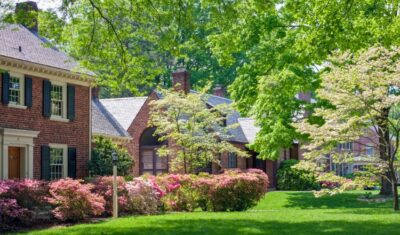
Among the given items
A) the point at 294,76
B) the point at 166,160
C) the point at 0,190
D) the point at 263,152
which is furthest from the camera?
the point at 166,160

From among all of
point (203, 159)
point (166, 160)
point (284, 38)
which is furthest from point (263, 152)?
point (166, 160)

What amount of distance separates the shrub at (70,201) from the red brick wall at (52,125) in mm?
4312

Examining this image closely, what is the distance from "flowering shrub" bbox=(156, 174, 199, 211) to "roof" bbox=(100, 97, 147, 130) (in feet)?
41.8

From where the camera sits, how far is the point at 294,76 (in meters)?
27.4

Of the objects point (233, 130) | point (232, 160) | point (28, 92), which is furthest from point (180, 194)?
point (233, 130)

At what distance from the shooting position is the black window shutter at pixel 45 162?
77.6 feet

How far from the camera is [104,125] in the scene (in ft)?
101

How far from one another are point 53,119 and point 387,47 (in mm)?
13045

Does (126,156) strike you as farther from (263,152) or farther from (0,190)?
(0,190)

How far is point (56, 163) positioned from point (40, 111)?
2.33 m

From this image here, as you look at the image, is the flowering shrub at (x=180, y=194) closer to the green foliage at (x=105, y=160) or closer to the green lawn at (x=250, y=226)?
the green foliage at (x=105, y=160)

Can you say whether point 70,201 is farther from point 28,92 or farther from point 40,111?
point 40,111

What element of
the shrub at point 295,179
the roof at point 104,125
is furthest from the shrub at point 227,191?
the shrub at point 295,179

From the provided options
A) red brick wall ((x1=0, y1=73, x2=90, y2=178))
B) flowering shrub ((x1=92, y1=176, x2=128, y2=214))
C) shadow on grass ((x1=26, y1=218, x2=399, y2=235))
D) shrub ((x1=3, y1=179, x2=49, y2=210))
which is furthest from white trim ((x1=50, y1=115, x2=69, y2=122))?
shadow on grass ((x1=26, y1=218, x2=399, y2=235))
